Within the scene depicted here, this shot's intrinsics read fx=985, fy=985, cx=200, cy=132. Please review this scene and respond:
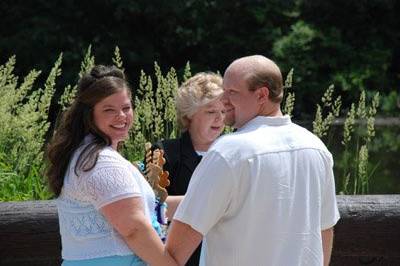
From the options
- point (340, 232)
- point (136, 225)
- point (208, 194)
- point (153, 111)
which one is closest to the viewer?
point (208, 194)

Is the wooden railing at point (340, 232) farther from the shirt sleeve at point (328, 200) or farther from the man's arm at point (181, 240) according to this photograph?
the man's arm at point (181, 240)

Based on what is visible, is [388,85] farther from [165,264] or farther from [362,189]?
[165,264]

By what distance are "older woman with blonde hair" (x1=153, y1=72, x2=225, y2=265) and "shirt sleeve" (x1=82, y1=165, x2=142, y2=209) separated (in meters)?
1.04

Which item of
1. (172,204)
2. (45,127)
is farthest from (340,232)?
(45,127)

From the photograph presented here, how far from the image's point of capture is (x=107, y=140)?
130 inches

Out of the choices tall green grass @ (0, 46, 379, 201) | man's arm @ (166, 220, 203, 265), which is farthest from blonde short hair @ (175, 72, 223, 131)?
tall green grass @ (0, 46, 379, 201)

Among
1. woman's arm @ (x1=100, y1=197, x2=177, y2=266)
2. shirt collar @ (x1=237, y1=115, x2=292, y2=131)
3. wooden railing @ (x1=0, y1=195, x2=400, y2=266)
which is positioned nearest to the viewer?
shirt collar @ (x1=237, y1=115, x2=292, y2=131)

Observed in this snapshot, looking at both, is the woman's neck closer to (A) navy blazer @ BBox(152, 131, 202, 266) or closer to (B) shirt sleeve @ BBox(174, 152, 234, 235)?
(A) navy blazer @ BBox(152, 131, 202, 266)

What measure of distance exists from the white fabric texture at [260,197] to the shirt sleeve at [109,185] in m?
0.26

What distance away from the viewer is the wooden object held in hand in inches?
145

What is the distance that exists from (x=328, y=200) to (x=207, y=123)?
46.8 inches

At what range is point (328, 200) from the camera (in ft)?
10.5

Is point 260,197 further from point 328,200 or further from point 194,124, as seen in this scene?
point 194,124

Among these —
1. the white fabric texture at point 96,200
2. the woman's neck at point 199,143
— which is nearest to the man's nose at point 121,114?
the white fabric texture at point 96,200
